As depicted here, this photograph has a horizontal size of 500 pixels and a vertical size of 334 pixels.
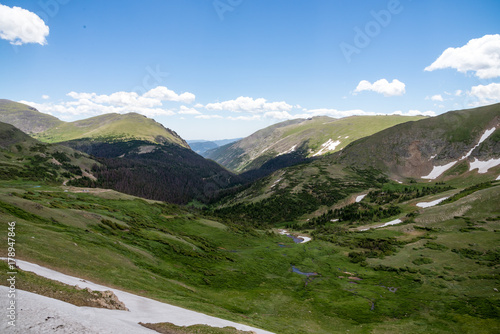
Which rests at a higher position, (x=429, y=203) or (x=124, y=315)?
(x=124, y=315)

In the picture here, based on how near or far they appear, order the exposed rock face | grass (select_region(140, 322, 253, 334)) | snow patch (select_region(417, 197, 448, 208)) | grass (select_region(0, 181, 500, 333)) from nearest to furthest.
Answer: grass (select_region(140, 322, 253, 334))
the exposed rock face
grass (select_region(0, 181, 500, 333))
snow patch (select_region(417, 197, 448, 208))

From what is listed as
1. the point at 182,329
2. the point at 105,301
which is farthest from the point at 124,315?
the point at 182,329

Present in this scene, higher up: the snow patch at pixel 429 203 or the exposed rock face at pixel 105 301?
the exposed rock face at pixel 105 301

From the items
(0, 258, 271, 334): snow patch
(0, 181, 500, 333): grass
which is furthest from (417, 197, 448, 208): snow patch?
(0, 258, 271, 334): snow patch

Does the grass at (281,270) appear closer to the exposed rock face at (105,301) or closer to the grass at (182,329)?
the grass at (182,329)

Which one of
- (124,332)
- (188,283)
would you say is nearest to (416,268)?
(188,283)

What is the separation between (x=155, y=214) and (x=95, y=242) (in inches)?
2705

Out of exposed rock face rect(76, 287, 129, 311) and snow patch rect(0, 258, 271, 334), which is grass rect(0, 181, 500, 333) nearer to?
snow patch rect(0, 258, 271, 334)

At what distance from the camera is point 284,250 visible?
111 metres

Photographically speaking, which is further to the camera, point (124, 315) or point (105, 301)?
point (105, 301)

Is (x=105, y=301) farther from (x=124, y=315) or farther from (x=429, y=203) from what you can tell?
(x=429, y=203)

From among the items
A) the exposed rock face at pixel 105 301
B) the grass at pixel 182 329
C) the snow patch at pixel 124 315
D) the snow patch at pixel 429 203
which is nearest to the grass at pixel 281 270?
the grass at pixel 182 329

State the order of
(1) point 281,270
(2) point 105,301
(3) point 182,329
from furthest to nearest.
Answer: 1. (1) point 281,270
2. (2) point 105,301
3. (3) point 182,329

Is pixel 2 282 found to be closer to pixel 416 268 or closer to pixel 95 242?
pixel 95 242
